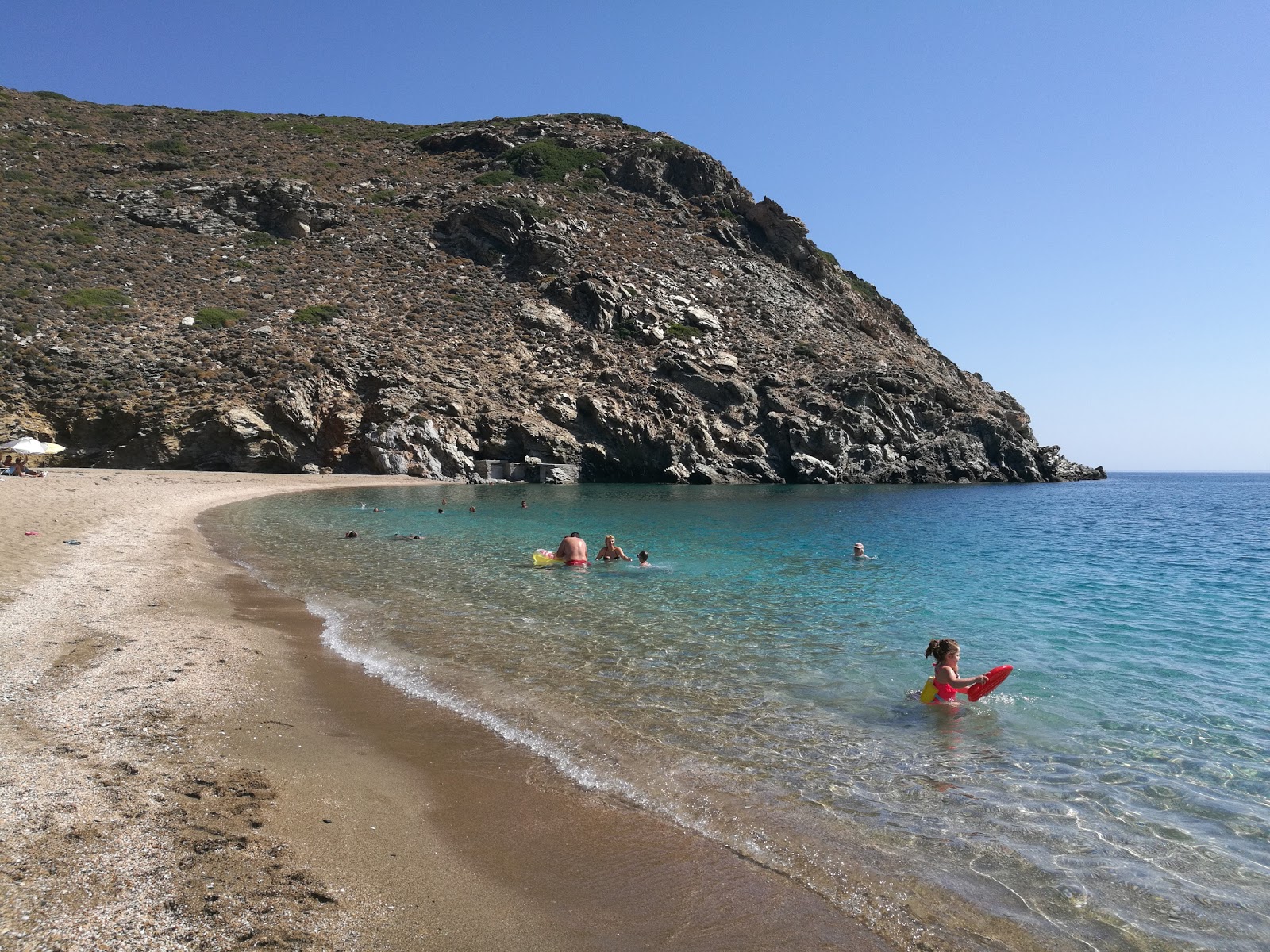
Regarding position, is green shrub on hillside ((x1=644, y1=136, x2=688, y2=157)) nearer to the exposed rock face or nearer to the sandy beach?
the exposed rock face

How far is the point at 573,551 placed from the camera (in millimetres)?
17219

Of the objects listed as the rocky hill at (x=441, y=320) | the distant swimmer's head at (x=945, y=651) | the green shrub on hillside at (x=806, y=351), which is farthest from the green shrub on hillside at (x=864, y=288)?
the distant swimmer's head at (x=945, y=651)

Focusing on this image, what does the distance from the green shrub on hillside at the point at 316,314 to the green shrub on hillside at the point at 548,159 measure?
33.3 metres


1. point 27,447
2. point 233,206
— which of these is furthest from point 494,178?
point 27,447

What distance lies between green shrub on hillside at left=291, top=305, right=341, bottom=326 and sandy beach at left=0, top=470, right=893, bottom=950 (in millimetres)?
50949

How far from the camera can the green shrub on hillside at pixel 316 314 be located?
53.5 m

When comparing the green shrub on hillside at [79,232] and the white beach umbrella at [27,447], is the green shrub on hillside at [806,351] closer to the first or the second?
the white beach umbrella at [27,447]

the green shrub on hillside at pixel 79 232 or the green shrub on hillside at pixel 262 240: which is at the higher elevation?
the green shrub on hillside at pixel 262 240

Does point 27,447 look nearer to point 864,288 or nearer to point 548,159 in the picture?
point 548,159

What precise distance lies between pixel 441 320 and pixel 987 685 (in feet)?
187

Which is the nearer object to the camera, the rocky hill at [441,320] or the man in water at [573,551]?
the man in water at [573,551]

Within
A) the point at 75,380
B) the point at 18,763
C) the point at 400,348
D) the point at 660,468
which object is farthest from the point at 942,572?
the point at 75,380

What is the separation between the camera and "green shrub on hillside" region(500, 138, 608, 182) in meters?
79.6

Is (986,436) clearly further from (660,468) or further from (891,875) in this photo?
(891,875)
